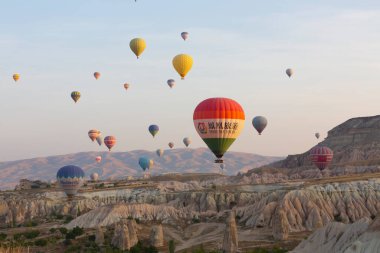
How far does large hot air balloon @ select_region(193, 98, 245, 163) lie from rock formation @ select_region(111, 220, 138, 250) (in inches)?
861

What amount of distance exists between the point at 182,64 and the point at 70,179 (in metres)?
40.1

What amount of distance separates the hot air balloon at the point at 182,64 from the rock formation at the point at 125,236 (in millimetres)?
32885

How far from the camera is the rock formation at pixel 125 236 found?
102750mm

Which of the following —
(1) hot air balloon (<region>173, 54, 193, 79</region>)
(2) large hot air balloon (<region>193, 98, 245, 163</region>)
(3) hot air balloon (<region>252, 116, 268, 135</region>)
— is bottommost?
(2) large hot air balloon (<region>193, 98, 245, 163</region>)

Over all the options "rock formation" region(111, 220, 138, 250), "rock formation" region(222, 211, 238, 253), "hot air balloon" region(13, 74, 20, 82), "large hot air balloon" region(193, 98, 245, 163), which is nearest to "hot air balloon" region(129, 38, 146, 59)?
"rock formation" region(111, 220, 138, 250)

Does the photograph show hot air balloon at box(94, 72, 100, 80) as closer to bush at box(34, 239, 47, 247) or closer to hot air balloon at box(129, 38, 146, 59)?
hot air balloon at box(129, 38, 146, 59)

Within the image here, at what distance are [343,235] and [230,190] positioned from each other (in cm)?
8224

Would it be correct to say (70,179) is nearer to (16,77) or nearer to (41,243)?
(41,243)

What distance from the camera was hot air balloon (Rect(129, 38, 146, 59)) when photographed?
5544 inches

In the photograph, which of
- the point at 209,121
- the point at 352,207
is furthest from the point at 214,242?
the point at 352,207

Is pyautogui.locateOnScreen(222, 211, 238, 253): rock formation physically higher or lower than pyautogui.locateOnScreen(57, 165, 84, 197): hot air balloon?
lower

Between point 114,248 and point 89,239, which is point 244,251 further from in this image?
point 89,239

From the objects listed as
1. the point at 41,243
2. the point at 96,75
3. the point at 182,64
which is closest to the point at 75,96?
the point at 96,75

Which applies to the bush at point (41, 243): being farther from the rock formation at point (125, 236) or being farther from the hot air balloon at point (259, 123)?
the hot air balloon at point (259, 123)
